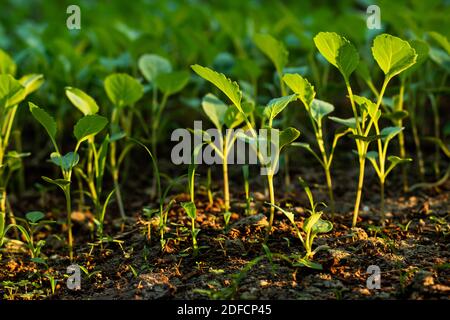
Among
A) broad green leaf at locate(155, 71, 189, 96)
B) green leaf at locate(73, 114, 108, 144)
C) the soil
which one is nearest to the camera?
the soil

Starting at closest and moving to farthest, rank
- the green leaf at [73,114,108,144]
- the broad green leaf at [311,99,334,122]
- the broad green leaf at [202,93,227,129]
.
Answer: the green leaf at [73,114,108,144], the broad green leaf at [311,99,334,122], the broad green leaf at [202,93,227,129]

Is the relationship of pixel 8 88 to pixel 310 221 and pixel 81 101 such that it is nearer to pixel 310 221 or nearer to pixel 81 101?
pixel 81 101

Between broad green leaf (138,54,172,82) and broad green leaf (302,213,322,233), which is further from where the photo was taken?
broad green leaf (138,54,172,82)

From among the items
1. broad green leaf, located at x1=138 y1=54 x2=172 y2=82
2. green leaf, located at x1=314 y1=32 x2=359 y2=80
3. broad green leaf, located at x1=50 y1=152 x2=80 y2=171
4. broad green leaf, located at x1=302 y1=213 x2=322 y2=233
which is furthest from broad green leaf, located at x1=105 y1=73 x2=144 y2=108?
broad green leaf, located at x1=302 y1=213 x2=322 y2=233

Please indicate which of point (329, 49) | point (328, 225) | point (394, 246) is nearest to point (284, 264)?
point (328, 225)

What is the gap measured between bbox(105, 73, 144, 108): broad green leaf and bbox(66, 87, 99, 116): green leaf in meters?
0.10

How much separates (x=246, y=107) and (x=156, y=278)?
20.7 inches

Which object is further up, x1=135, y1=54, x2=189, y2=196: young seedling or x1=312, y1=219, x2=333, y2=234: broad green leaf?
x1=135, y1=54, x2=189, y2=196: young seedling

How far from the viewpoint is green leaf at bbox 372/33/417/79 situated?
165cm

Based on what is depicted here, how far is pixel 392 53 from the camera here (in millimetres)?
1680

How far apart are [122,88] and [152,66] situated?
273mm

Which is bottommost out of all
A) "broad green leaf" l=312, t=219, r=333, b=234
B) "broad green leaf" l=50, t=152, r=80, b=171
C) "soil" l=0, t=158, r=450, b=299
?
"soil" l=0, t=158, r=450, b=299

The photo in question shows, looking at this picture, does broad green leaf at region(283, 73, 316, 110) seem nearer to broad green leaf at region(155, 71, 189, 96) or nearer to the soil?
the soil

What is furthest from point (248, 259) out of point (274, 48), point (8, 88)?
point (8, 88)
